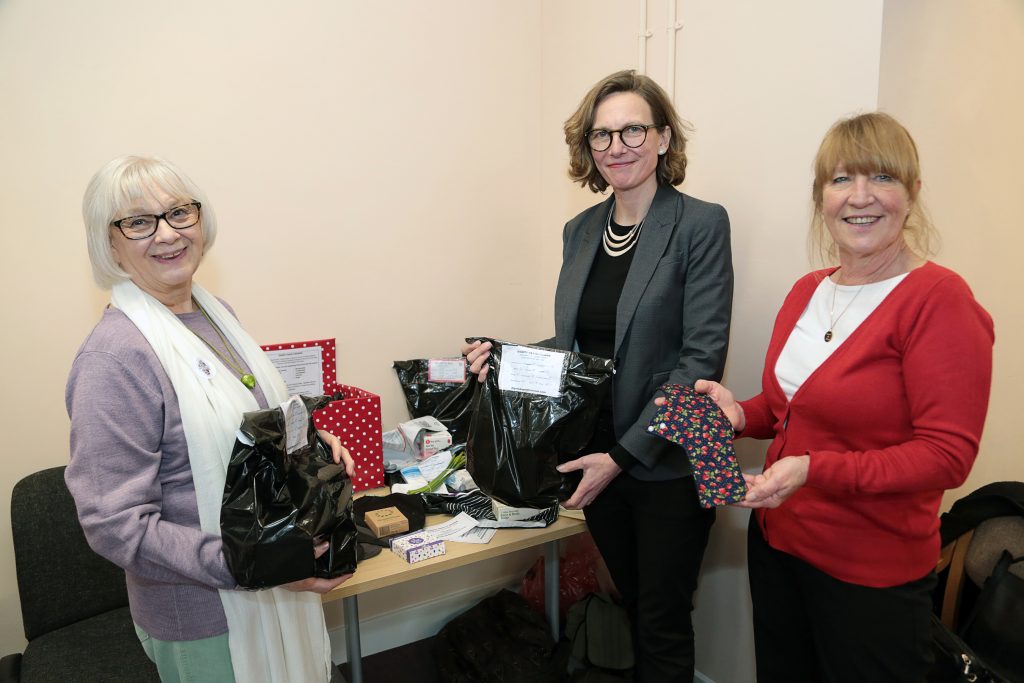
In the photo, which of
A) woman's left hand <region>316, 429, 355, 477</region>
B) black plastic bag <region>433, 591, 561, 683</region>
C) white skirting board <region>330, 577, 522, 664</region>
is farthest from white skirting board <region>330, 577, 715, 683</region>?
woman's left hand <region>316, 429, 355, 477</region>

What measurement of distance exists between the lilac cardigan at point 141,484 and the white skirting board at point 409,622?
1.37 m

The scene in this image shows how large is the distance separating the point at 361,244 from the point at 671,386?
56.4 inches

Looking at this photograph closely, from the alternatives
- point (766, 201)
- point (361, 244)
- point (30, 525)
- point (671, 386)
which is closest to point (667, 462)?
point (671, 386)

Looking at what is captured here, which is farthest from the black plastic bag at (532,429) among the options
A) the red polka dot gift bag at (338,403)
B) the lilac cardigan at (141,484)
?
the lilac cardigan at (141,484)

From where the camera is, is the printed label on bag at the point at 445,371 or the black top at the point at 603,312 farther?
the printed label on bag at the point at 445,371

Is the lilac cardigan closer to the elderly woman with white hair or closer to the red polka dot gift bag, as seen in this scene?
the elderly woman with white hair

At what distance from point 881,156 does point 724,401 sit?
0.62 m

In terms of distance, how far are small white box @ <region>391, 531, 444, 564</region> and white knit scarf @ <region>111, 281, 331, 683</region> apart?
36cm

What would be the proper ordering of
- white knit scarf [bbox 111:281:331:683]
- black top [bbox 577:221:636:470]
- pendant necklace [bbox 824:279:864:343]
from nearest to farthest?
white knit scarf [bbox 111:281:331:683], pendant necklace [bbox 824:279:864:343], black top [bbox 577:221:636:470]

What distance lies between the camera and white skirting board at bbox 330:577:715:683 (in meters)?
2.51

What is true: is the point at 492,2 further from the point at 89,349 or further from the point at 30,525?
the point at 30,525

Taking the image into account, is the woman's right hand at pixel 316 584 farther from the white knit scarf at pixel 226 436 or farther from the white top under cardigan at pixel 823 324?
the white top under cardigan at pixel 823 324

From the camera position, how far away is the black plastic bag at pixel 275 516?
1.11 meters

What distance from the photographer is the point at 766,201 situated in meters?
1.88
